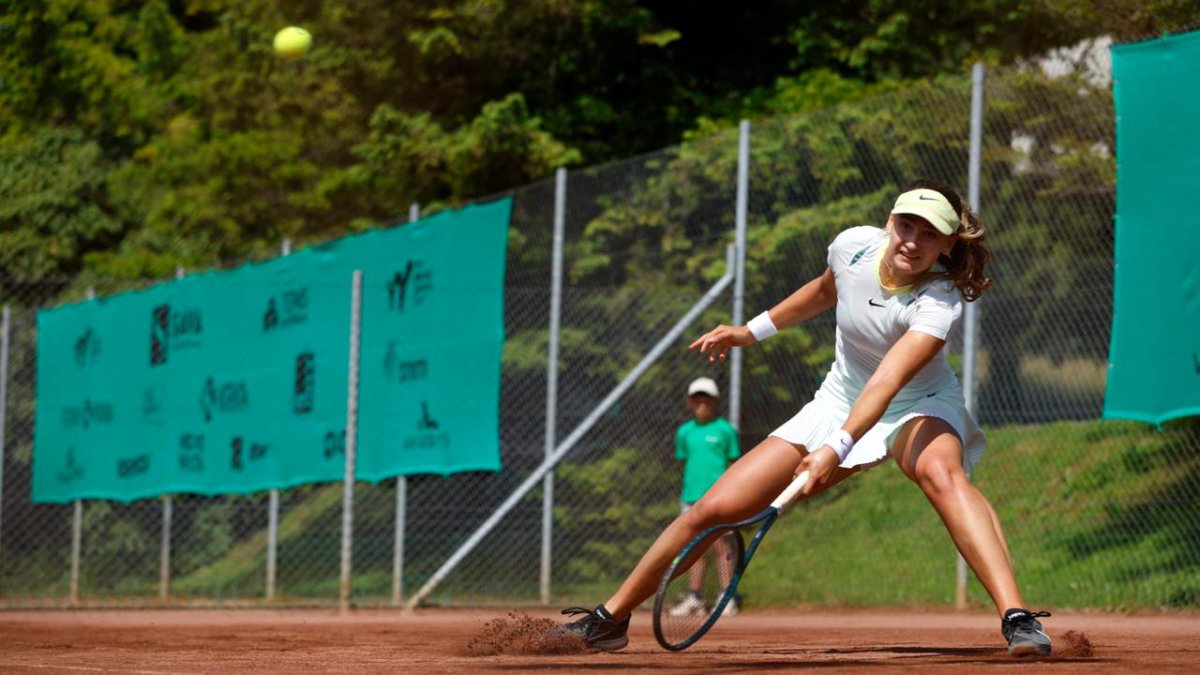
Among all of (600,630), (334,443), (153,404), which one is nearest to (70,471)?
(153,404)

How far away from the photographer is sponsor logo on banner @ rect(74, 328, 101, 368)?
15.7 meters

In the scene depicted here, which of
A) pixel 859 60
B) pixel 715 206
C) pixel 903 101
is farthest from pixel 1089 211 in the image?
pixel 859 60

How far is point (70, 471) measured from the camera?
15.9 metres

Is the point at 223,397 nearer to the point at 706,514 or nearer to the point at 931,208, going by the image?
the point at 706,514

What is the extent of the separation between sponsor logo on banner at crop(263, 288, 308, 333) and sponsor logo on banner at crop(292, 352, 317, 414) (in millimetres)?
308

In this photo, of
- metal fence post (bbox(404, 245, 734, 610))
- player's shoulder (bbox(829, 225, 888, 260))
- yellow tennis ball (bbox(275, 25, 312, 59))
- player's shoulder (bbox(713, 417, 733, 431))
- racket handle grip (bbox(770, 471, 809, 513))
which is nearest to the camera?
racket handle grip (bbox(770, 471, 809, 513))

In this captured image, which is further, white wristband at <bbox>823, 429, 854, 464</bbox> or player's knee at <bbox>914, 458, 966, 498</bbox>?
player's knee at <bbox>914, 458, 966, 498</bbox>

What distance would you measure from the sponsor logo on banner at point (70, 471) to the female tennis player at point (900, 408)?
35.6ft

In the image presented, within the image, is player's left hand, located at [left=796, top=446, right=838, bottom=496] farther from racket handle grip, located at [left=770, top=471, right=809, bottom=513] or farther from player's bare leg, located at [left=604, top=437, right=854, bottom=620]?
player's bare leg, located at [left=604, top=437, right=854, bottom=620]

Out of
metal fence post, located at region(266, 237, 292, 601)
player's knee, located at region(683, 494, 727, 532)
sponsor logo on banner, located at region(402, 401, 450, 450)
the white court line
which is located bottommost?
the white court line

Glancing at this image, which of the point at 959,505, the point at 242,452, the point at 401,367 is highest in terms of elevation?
the point at 401,367

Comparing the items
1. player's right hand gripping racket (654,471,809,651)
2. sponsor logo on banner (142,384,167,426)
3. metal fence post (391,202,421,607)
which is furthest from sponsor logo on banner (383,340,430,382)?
player's right hand gripping racket (654,471,809,651)

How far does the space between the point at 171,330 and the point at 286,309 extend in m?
1.62

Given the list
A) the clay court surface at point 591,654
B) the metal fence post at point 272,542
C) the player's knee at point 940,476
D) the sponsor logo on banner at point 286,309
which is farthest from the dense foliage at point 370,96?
the player's knee at point 940,476
